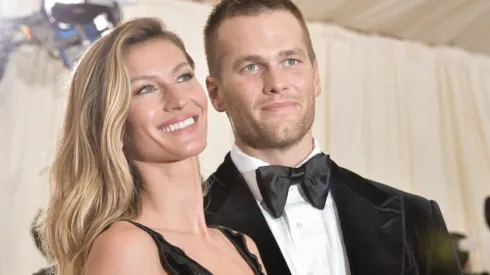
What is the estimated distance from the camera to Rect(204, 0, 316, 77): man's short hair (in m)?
1.56

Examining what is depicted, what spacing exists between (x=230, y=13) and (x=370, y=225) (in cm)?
57

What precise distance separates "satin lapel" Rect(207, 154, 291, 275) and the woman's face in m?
0.30

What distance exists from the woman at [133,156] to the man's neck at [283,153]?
355 mm

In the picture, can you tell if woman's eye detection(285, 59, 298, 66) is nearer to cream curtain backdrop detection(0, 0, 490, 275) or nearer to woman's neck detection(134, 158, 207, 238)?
woman's neck detection(134, 158, 207, 238)

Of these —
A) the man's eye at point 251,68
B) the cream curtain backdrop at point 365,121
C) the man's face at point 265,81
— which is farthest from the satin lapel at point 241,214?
the cream curtain backdrop at point 365,121

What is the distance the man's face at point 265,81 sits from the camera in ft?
4.80

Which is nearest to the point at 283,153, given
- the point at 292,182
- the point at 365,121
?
the point at 292,182

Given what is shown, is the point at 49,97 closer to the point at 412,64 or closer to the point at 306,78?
the point at 306,78

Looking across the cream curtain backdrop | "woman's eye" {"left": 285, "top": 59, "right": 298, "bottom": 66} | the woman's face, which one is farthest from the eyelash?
the cream curtain backdrop

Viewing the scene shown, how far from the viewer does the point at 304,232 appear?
144 cm

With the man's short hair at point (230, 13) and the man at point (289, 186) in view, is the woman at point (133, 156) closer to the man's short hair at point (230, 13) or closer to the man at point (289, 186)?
the man at point (289, 186)

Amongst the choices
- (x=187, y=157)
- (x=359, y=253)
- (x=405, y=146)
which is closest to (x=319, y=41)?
(x=405, y=146)

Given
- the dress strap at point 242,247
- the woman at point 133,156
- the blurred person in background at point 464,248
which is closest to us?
the woman at point 133,156

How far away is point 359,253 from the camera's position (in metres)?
1.36
